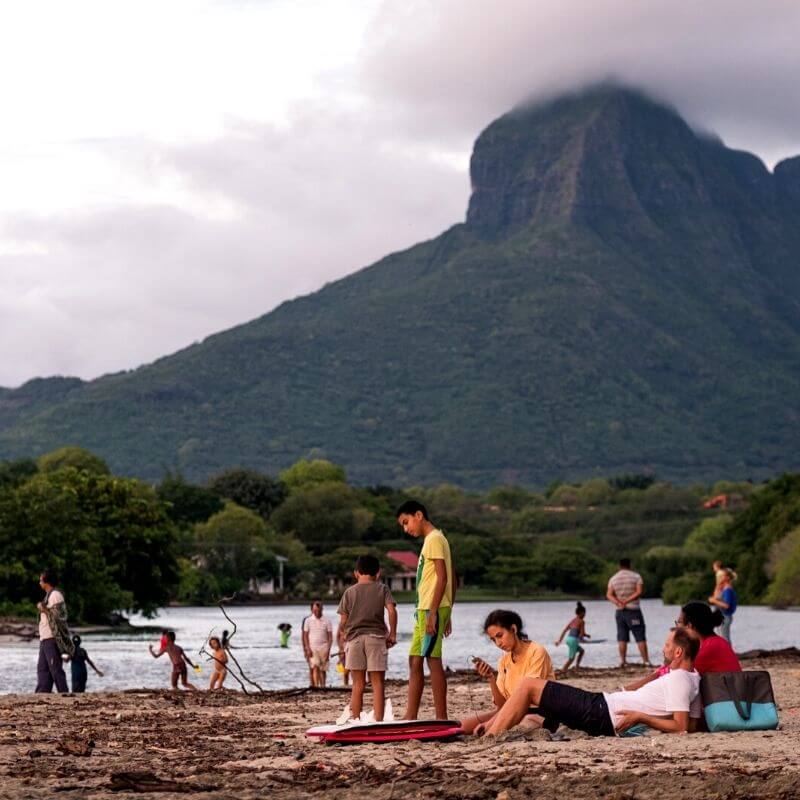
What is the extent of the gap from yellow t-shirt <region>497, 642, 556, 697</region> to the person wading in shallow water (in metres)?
8.39

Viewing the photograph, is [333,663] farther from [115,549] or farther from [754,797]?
[115,549]

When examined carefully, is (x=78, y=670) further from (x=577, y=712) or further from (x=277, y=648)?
(x=277, y=648)

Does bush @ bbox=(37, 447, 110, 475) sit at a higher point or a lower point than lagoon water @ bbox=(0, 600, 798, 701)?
higher

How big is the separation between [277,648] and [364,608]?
45.3 m

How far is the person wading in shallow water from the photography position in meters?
22.2

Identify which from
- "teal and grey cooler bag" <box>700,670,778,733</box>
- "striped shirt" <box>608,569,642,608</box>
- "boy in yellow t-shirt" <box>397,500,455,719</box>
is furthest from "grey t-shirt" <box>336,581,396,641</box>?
"striped shirt" <box>608,569,642,608</box>

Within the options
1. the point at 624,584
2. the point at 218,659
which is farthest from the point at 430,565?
the point at 624,584

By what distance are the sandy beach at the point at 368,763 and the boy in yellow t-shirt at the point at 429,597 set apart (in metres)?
1.19

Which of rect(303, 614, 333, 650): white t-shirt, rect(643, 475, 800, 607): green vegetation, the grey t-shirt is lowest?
rect(303, 614, 333, 650): white t-shirt

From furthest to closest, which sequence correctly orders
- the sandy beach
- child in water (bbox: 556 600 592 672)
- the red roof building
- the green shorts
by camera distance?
the red roof building
child in water (bbox: 556 600 592 672)
the green shorts
the sandy beach

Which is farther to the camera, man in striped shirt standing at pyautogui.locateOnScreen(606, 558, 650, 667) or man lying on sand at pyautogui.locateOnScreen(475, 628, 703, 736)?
man in striped shirt standing at pyautogui.locateOnScreen(606, 558, 650, 667)

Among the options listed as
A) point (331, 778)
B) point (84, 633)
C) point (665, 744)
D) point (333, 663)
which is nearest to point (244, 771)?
point (331, 778)

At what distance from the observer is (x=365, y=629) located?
16250 millimetres

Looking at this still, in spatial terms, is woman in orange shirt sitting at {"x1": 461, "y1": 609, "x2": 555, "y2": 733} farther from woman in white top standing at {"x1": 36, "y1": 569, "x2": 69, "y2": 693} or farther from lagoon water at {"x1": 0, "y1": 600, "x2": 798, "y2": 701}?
lagoon water at {"x1": 0, "y1": 600, "x2": 798, "y2": 701}
